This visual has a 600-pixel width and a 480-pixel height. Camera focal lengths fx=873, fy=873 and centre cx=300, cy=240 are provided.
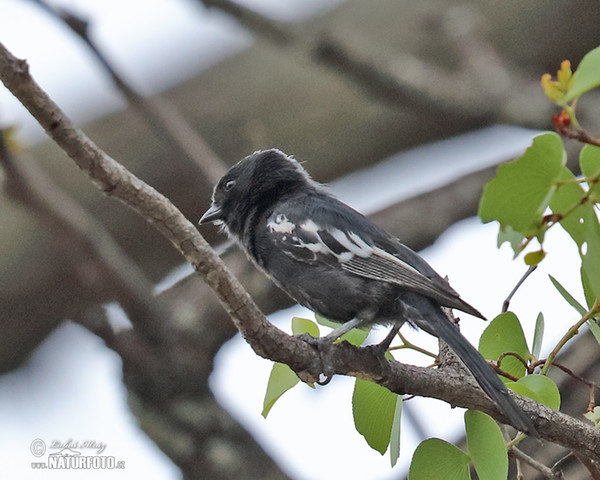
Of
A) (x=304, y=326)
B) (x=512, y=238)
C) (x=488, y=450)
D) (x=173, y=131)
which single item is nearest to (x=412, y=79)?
(x=173, y=131)

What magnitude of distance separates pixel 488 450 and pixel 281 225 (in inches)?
63.7

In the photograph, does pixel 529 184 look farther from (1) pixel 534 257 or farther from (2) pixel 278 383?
(2) pixel 278 383

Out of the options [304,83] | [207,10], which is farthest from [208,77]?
[207,10]

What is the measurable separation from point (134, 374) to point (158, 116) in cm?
140

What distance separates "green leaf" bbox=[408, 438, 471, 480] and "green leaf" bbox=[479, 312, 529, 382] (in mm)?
440

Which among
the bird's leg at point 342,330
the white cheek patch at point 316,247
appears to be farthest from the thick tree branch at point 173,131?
the bird's leg at point 342,330

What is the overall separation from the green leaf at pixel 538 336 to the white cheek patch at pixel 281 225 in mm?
1280

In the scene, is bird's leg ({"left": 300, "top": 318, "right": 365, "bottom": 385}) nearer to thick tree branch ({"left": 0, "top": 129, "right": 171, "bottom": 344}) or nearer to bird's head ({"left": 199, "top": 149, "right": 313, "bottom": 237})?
bird's head ({"left": 199, "top": 149, "right": 313, "bottom": 237})

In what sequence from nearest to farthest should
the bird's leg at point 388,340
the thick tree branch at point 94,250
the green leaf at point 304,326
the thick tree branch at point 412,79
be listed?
1. the bird's leg at point 388,340
2. the green leaf at point 304,326
3. the thick tree branch at point 94,250
4. the thick tree branch at point 412,79

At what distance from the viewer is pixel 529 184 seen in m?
1.98

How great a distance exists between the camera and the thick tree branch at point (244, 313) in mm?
2023

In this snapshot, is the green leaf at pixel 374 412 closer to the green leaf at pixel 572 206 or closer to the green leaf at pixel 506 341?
the green leaf at pixel 506 341

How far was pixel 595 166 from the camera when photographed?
81.8 inches

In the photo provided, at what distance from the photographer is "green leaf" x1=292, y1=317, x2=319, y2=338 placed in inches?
120
